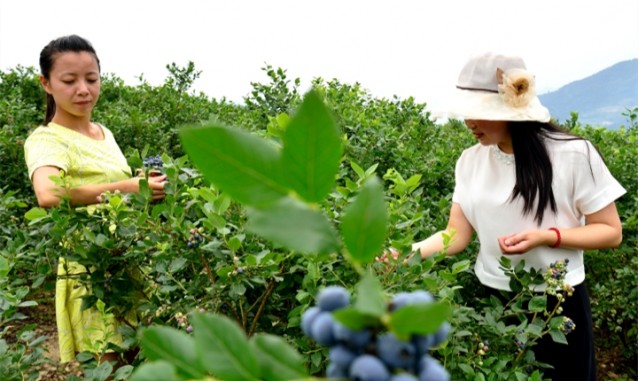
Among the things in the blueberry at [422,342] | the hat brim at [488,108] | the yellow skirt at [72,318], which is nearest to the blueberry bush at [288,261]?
the blueberry at [422,342]

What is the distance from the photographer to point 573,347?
220cm

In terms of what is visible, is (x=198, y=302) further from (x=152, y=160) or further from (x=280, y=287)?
(x=152, y=160)

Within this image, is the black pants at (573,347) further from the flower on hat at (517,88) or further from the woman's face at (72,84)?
the woman's face at (72,84)

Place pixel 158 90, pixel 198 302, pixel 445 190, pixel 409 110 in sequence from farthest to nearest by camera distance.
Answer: pixel 158 90, pixel 409 110, pixel 445 190, pixel 198 302

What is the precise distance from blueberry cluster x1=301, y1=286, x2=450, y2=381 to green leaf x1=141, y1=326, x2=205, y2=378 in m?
0.09

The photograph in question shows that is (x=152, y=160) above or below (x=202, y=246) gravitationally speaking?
above

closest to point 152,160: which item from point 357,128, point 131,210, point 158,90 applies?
point 131,210

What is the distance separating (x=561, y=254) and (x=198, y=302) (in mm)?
1307

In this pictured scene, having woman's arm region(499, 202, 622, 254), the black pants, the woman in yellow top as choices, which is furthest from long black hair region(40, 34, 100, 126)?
the black pants

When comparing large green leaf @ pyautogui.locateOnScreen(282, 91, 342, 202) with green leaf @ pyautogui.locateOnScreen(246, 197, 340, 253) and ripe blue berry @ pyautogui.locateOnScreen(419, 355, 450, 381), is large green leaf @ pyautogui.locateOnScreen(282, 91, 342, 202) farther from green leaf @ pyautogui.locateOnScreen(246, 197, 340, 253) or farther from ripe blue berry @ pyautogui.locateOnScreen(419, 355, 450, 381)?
ripe blue berry @ pyautogui.locateOnScreen(419, 355, 450, 381)

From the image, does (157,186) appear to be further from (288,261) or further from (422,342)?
(422,342)

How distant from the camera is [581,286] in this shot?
2.20 m

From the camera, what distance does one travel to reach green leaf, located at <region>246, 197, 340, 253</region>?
34 centimetres

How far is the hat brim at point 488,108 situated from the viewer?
1.93 meters
